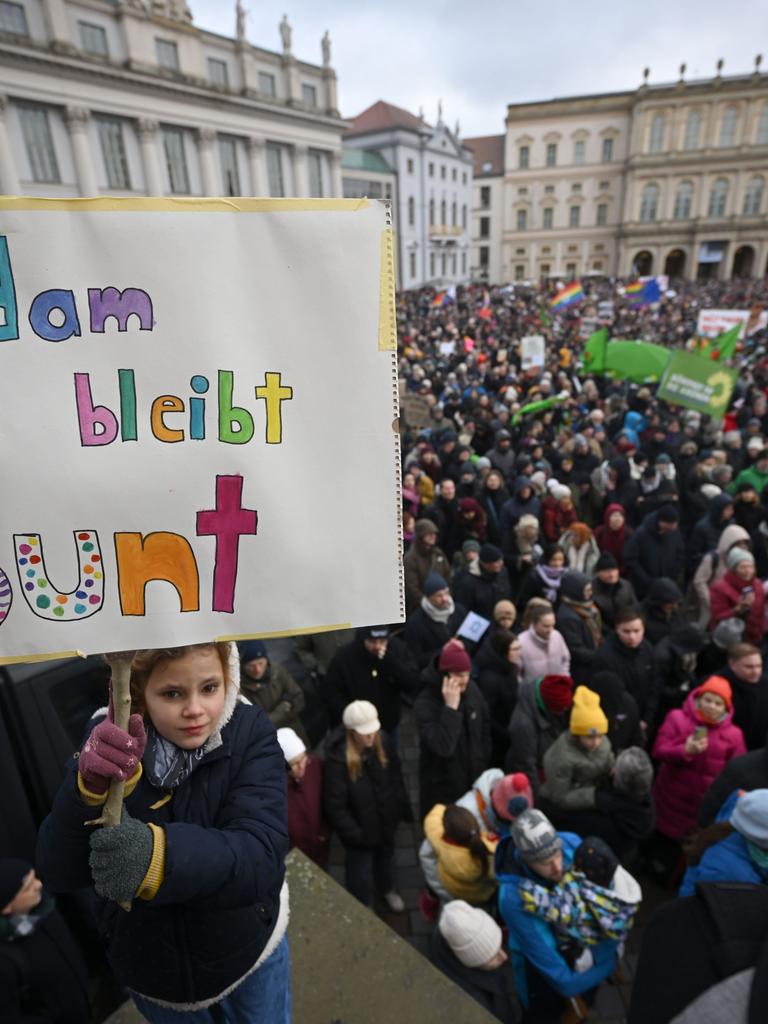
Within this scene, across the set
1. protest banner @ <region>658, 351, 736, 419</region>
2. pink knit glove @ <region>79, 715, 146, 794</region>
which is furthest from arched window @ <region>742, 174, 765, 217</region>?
pink knit glove @ <region>79, 715, 146, 794</region>

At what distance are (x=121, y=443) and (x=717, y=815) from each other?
300 centimetres

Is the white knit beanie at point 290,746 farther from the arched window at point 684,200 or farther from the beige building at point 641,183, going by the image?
the arched window at point 684,200

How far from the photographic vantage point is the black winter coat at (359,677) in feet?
12.6

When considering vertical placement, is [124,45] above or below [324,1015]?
above

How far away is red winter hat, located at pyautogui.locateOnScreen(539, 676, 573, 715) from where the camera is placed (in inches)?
131

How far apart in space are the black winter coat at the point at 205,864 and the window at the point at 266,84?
41971 mm

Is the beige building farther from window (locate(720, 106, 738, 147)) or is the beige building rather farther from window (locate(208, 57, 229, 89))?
window (locate(208, 57, 229, 89))

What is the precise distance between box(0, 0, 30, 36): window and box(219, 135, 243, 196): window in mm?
9943

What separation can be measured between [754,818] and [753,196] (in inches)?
2578

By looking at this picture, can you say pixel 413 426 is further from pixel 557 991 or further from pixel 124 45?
pixel 124 45

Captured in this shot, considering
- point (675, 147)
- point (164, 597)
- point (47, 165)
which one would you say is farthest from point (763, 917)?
point (675, 147)

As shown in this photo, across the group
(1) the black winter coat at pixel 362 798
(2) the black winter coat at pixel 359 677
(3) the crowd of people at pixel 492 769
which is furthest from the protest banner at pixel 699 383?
(1) the black winter coat at pixel 362 798

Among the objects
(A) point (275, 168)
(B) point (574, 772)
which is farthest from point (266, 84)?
(B) point (574, 772)

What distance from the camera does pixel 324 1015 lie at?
1.98 m
